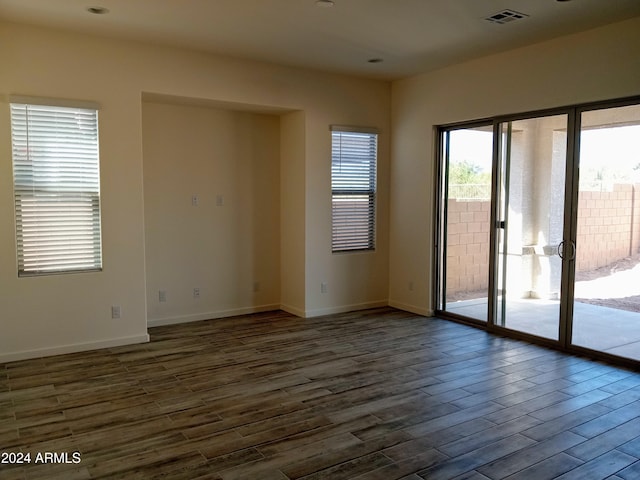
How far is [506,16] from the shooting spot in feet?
13.6

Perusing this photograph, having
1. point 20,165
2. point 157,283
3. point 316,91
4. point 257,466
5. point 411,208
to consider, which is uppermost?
point 316,91

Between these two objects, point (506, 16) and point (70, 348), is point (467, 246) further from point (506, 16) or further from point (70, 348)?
point (70, 348)

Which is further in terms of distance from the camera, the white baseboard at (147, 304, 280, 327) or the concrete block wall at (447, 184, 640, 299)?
the white baseboard at (147, 304, 280, 327)

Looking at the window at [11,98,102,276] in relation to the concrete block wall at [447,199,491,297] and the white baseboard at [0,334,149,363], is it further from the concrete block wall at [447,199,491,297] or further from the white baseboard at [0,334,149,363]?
the concrete block wall at [447,199,491,297]

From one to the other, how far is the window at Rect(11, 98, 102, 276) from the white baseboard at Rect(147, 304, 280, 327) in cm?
113

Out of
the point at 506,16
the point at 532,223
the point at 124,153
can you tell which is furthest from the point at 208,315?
the point at 506,16

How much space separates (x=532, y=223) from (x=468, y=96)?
1571 millimetres

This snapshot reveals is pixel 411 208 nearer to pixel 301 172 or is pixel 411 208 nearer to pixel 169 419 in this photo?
pixel 301 172

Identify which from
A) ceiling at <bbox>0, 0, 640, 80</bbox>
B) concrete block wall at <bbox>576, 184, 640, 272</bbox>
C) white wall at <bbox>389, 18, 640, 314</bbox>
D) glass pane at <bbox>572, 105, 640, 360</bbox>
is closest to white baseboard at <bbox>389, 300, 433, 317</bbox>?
white wall at <bbox>389, 18, 640, 314</bbox>

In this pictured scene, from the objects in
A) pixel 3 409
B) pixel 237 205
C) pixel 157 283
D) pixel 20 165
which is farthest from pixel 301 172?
pixel 3 409

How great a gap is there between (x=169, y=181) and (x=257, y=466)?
371 cm

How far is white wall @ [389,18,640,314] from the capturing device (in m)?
4.35

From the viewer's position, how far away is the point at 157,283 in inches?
224

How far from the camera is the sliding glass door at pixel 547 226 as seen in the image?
445 centimetres
